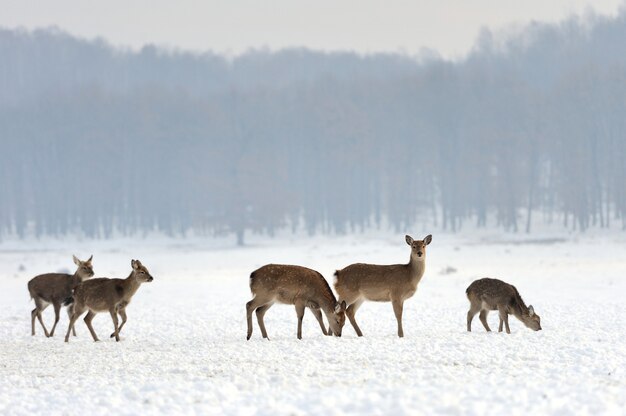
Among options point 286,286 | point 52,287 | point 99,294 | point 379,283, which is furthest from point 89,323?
point 379,283

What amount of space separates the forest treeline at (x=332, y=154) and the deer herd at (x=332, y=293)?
4802 cm

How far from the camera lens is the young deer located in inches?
571

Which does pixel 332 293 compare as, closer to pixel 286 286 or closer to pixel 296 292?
pixel 296 292

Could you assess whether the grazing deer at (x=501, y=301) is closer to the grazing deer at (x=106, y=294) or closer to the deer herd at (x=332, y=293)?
the deer herd at (x=332, y=293)

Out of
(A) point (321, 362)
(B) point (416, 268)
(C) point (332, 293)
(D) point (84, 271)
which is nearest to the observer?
Answer: (A) point (321, 362)

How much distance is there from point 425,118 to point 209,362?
2670 inches

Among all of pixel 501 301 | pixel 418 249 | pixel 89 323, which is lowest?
pixel 89 323

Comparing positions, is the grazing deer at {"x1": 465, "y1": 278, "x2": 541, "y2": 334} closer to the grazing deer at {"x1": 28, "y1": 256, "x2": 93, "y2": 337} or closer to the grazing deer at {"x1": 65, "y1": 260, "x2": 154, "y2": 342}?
the grazing deer at {"x1": 65, "y1": 260, "x2": 154, "y2": 342}

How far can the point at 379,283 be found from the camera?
1452 centimetres

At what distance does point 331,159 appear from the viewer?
3036 inches

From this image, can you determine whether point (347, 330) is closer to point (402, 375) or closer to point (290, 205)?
point (402, 375)

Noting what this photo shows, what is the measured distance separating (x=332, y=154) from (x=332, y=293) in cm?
6304

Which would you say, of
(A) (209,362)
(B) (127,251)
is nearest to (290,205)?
(B) (127,251)

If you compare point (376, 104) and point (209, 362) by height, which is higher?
point (376, 104)
